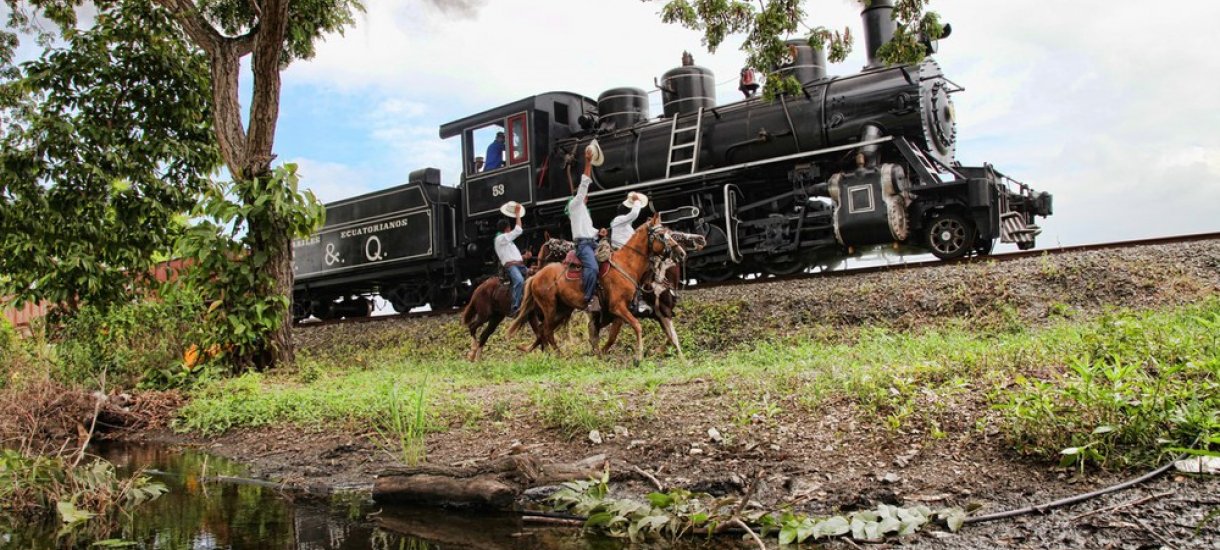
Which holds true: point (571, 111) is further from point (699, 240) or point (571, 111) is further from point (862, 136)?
point (699, 240)

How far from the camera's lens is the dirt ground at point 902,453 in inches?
120

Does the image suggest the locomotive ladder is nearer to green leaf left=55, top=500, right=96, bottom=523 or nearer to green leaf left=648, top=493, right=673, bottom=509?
green leaf left=648, top=493, right=673, bottom=509

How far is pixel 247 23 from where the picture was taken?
11.8 m

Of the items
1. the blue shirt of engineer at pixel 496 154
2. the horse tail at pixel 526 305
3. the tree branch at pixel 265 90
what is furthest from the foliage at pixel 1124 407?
the blue shirt of engineer at pixel 496 154

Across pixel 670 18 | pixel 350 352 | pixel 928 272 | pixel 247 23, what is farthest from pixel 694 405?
pixel 247 23

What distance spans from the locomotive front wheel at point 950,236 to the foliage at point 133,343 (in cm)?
859

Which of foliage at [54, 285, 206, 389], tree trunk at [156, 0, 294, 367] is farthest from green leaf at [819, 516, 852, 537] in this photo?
tree trunk at [156, 0, 294, 367]

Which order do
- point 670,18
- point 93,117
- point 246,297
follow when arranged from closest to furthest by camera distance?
point 670,18 < point 246,297 < point 93,117

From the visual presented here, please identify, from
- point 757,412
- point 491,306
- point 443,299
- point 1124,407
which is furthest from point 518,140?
point 1124,407

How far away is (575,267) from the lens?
27.8 feet

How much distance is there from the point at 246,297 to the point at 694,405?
6.30 m

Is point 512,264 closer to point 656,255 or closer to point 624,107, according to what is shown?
point 656,255

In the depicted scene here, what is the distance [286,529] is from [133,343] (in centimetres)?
763

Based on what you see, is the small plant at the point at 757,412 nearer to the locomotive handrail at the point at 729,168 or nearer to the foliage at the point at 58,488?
the foliage at the point at 58,488
